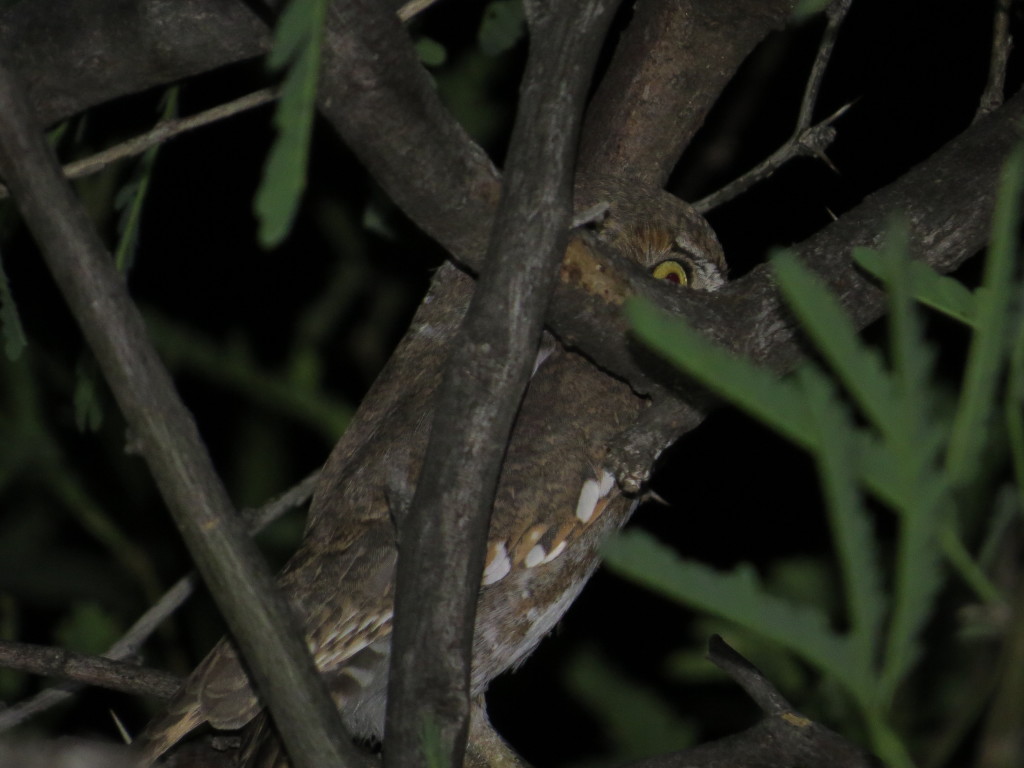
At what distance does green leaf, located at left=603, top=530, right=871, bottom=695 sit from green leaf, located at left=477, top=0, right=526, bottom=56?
71.7 inches

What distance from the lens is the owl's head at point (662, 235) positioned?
230 cm

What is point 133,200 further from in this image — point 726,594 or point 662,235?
point 726,594

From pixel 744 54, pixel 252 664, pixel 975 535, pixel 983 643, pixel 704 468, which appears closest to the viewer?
pixel 983 643

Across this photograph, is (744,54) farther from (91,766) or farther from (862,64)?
(91,766)

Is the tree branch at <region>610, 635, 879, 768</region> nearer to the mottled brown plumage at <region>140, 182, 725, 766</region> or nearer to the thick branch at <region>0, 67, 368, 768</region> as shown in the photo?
the mottled brown plumage at <region>140, 182, 725, 766</region>

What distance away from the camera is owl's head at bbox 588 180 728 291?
2303 millimetres

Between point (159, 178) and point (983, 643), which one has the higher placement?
point (159, 178)

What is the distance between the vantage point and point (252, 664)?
1.26 m

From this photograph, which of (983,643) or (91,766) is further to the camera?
(91,766)

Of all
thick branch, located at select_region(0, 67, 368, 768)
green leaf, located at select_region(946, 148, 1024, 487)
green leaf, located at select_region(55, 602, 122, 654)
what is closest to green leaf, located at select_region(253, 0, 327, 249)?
thick branch, located at select_region(0, 67, 368, 768)

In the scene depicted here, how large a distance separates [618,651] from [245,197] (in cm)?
192

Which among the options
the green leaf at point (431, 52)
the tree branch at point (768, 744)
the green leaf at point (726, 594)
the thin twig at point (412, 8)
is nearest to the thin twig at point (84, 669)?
the tree branch at point (768, 744)

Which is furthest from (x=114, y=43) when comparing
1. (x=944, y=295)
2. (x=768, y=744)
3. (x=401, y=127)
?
(x=768, y=744)

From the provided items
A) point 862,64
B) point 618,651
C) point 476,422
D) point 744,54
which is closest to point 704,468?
point 618,651
